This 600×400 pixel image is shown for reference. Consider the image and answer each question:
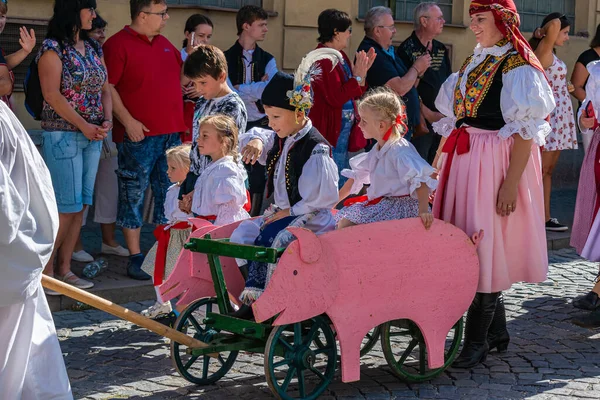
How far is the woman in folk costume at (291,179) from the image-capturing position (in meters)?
5.54

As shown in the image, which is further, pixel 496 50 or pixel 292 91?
pixel 496 50

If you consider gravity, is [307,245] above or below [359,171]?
below

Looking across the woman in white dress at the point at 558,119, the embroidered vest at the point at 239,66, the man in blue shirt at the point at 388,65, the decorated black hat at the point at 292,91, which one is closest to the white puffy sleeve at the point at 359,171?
the decorated black hat at the point at 292,91

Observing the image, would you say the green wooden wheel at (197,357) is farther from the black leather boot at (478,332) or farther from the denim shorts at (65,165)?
the denim shorts at (65,165)

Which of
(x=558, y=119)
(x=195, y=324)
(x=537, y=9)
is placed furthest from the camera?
(x=537, y=9)

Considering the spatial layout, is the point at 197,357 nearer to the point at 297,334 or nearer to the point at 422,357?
the point at 297,334

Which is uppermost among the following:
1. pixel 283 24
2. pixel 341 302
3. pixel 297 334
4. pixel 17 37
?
pixel 283 24

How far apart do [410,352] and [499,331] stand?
0.64 meters

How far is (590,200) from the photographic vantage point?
7543mm

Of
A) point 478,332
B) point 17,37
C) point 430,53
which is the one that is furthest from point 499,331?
point 17,37

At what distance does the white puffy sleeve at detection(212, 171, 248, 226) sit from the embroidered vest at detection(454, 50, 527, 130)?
4.38 ft

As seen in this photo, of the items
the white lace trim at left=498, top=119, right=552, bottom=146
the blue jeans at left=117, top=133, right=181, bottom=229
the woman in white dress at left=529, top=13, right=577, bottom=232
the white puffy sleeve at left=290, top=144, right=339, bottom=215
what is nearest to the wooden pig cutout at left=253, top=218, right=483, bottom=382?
the white puffy sleeve at left=290, top=144, right=339, bottom=215

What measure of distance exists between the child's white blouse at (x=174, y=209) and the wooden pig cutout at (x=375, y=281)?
1.58m

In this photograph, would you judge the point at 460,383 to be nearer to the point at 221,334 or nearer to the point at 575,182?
the point at 221,334
